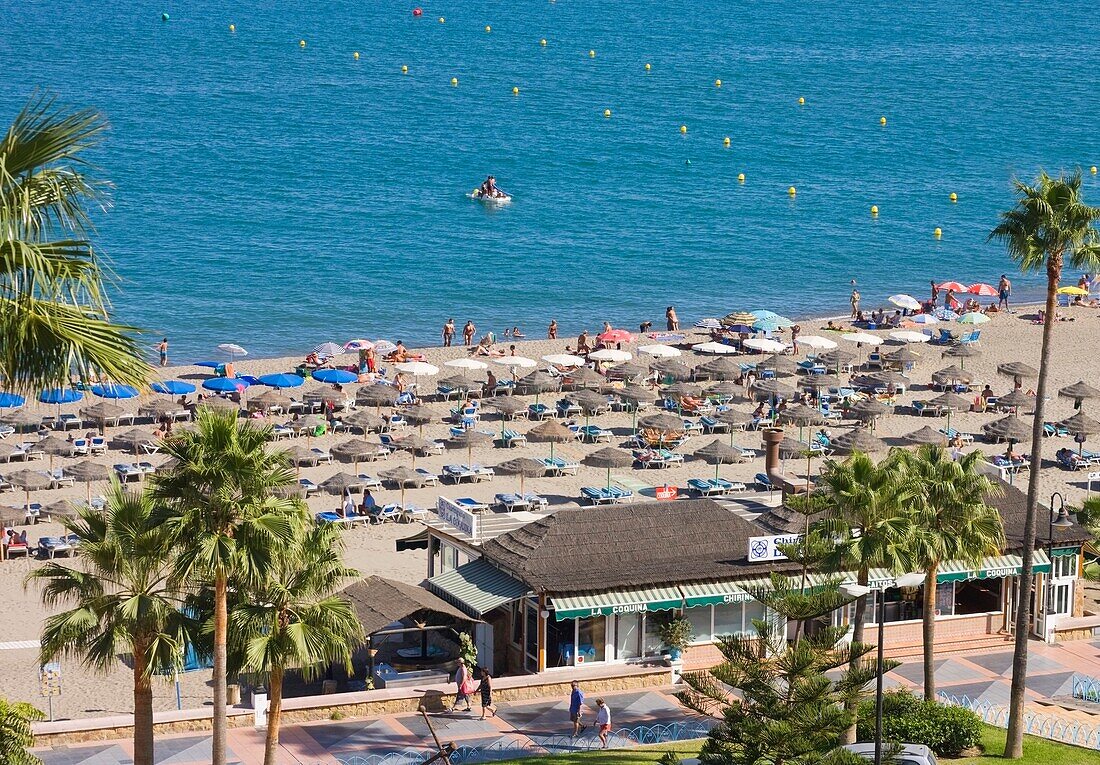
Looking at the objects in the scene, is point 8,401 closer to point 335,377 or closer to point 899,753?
point 335,377

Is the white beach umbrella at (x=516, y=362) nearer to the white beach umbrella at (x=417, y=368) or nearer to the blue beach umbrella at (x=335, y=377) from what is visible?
the white beach umbrella at (x=417, y=368)

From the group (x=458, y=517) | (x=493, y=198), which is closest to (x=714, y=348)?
(x=458, y=517)

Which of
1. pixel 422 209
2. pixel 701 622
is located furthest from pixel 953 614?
pixel 422 209

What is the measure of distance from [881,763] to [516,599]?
922 centimetres

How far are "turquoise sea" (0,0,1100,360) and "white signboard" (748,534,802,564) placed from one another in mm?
29133

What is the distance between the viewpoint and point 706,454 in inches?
1594

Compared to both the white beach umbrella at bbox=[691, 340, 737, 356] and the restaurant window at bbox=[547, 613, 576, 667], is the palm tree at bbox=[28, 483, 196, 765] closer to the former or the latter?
the restaurant window at bbox=[547, 613, 576, 667]

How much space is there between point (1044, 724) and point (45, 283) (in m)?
21.8

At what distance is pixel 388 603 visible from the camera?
27328mm

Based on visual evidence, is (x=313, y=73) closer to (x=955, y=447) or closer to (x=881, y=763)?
(x=955, y=447)

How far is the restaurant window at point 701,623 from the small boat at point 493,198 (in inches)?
2737

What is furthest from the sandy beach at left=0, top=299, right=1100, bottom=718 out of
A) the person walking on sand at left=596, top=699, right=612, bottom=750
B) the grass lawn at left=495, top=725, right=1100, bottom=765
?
the person walking on sand at left=596, top=699, right=612, bottom=750

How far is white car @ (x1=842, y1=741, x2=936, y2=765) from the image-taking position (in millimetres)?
20750

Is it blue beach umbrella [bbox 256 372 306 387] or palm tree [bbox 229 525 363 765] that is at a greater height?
blue beach umbrella [bbox 256 372 306 387]
